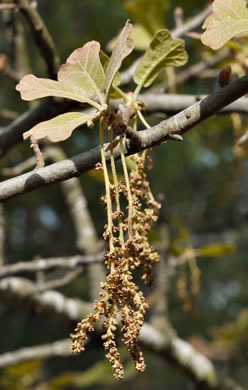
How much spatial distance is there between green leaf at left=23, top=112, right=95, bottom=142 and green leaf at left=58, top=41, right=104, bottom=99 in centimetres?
4

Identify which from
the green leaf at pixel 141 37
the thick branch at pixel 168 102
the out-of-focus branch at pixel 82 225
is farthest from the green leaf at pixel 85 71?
the out-of-focus branch at pixel 82 225

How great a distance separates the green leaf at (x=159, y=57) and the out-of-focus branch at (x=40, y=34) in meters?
0.25

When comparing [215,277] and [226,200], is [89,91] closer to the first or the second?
[226,200]

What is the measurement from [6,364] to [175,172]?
2.92m

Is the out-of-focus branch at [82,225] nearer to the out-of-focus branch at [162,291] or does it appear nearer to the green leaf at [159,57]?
the out-of-focus branch at [162,291]

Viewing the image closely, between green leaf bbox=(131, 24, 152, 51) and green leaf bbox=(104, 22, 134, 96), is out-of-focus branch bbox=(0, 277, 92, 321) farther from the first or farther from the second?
green leaf bbox=(104, 22, 134, 96)

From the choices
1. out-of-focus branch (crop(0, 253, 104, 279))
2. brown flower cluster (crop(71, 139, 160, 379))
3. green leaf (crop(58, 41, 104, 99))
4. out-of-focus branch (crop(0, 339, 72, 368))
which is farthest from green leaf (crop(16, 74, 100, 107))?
out-of-focus branch (crop(0, 339, 72, 368))

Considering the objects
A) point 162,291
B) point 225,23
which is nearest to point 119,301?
point 225,23

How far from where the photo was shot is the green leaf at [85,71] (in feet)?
1.66

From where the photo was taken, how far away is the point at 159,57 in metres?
0.68

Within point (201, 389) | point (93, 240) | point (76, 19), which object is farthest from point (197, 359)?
point (76, 19)

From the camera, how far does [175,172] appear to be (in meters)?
4.21

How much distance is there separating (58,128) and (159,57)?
0.28 m

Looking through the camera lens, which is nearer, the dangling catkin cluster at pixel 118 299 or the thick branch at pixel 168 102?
the dangling catkin cluster at pixel 118 299
